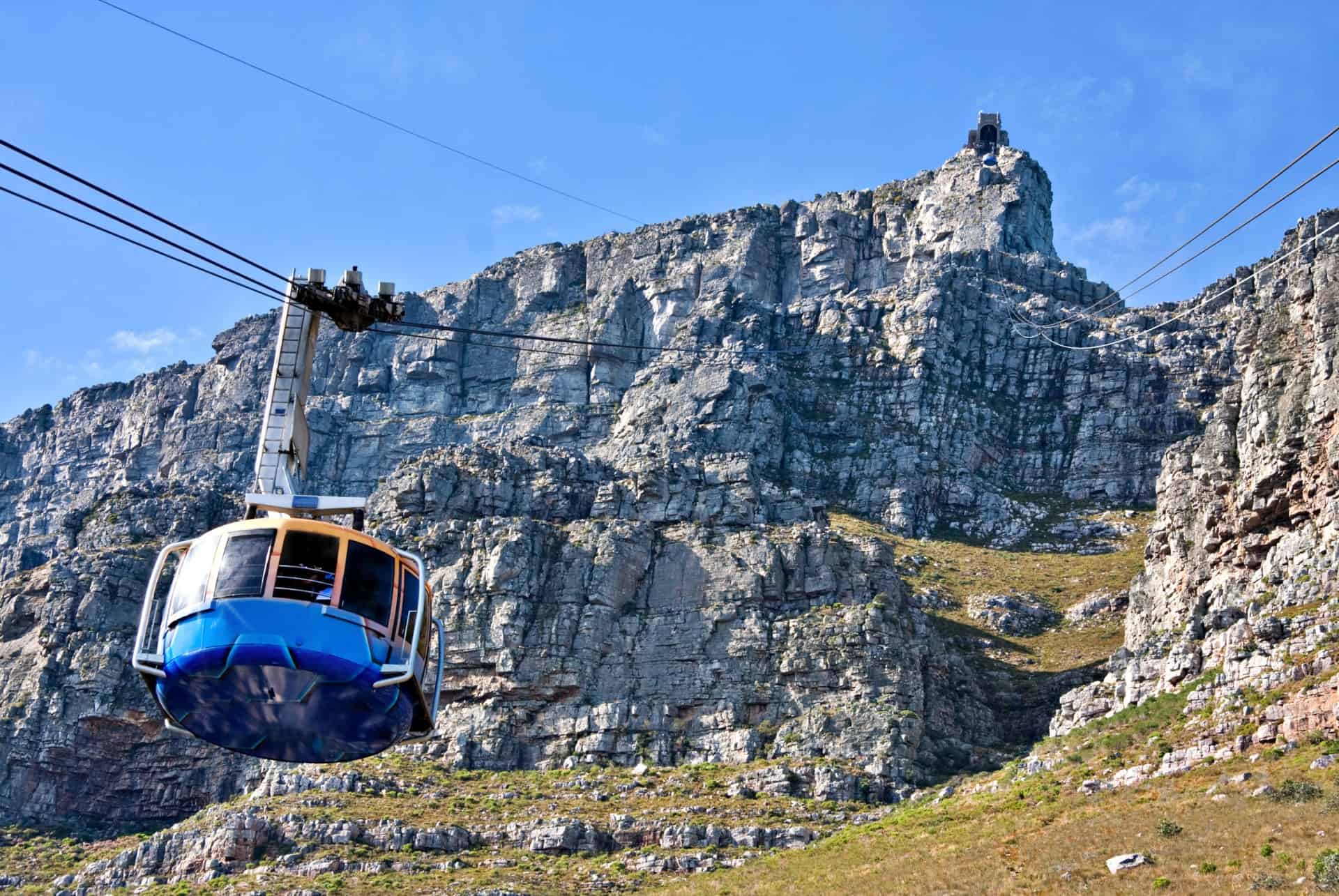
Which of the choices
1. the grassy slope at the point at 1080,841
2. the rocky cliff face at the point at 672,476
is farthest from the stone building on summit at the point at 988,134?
the grassy slope at the point at 1080,841

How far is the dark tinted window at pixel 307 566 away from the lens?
33.2 meters

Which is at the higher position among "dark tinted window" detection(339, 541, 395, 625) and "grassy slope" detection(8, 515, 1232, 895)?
"dark tinted window" detection(339, 541, 395, 625)

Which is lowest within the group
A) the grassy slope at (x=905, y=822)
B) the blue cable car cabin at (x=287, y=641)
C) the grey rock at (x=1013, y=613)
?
the grassy slope at (x=905, y=822)

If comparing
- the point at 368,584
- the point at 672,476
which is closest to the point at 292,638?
the point at 368,584

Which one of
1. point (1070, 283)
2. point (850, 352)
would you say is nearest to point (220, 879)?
point (850, 352)

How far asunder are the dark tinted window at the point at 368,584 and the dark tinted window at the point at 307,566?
310 mm

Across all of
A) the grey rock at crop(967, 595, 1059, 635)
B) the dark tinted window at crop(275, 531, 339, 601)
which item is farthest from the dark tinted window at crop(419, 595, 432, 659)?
→ the grey rock at crop(967, 595, 1059, 635)

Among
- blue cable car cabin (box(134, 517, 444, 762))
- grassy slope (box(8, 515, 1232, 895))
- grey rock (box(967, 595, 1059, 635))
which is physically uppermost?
grey rock (box(967, 595, 1059, 635))

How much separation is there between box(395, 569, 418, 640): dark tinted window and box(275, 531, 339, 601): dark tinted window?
1724mm

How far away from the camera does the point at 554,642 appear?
339 feet

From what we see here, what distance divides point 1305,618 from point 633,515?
50.0 metres

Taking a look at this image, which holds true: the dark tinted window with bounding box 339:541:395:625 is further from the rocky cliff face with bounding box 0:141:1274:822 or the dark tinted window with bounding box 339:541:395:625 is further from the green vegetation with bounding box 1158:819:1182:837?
the rocky cliff face with bounding box 0:141:1274:822

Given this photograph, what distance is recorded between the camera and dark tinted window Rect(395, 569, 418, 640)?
34.5 meters

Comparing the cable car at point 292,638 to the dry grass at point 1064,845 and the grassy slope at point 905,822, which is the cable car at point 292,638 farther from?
the grassy slope at point 905,822
